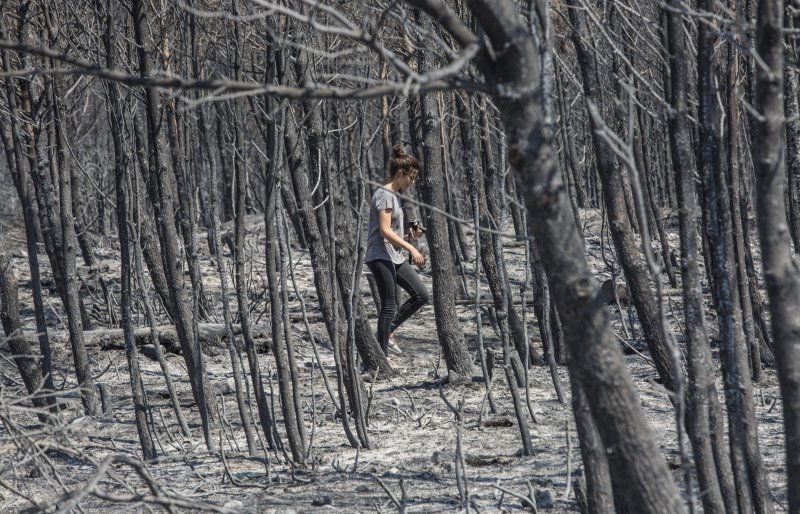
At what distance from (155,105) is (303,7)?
1201 mm

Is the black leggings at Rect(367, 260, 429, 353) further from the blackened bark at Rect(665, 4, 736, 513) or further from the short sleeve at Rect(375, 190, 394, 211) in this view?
the blackened bark at Rect(665, 4, 736, 513)

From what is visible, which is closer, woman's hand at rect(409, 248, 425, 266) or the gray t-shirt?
woman's hand at rect(409, 248, 425, 266)

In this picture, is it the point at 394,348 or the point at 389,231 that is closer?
the point at 389,231

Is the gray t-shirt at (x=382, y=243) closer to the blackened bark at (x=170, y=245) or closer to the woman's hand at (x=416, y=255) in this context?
the woman's hand at (x=416, y=255)

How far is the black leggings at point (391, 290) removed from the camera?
7492mm

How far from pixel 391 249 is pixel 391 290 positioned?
0.33 m

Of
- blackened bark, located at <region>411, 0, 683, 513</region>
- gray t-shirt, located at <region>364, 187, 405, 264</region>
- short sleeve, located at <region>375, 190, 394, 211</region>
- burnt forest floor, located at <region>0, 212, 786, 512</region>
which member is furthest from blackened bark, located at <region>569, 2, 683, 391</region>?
gray t-shirt, located at <region>364, 187, 405, 264</region>

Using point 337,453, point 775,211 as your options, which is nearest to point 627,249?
point 775,211

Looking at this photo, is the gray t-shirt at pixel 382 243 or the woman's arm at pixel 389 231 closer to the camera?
the woman's arm at pixel 389 231

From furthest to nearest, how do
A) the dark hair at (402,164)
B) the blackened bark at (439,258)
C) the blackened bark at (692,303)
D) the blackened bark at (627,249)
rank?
the dark hair at (402,164) < the blackened bark at (439,258) < the blackened bark at (627,249) < the blackened bark at (692,303)

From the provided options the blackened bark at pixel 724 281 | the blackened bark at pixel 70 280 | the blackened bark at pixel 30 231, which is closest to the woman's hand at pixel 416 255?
the blackened bark at pixel 70 280

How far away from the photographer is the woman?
7.24 m

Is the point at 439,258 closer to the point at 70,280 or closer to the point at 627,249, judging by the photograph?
the point at 70,280

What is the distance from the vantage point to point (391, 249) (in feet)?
24.6
